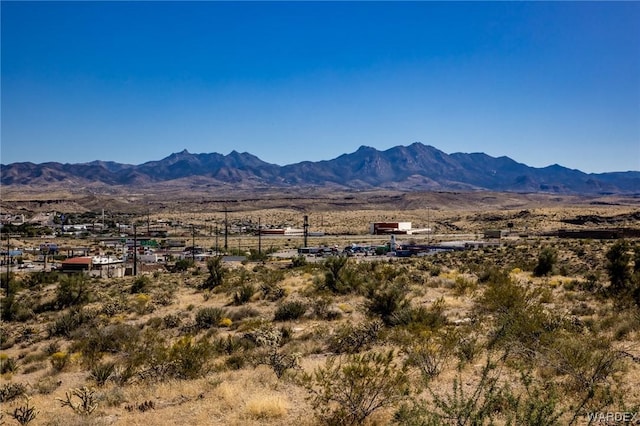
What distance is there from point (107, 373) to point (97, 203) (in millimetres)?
202992

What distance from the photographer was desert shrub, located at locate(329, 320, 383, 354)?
14.0m

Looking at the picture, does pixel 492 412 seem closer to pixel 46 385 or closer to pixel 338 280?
pixel 46 385

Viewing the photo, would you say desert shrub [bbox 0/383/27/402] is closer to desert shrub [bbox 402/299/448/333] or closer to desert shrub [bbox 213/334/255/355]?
desert shrub [bbox 213/334/255/355]

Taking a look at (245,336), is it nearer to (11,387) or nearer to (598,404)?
(11,387)

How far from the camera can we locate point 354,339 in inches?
566

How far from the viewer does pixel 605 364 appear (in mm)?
9453

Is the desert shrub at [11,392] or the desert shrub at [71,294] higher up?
the desert shrub at [11,392]

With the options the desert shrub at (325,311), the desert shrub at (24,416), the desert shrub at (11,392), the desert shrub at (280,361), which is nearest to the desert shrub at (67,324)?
the desert shrub at (11,392)

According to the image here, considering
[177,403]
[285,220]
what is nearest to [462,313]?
[177,403]

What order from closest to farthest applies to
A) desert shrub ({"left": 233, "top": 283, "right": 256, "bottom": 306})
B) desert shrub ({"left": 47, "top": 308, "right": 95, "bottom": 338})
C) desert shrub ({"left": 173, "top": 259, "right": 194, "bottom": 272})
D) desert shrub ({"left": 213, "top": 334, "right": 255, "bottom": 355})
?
desert shrub ({"left": 213, "top": 334, "right": 255, "bottom": 355}) < desert shrub ({"left": 47, "top": 308, "right": 95, "bottom": 338}) < desert shrub ({"left": 233, "top": 283, "right": 256, "bottom": 306}) < desert shrub ({"left": 173, "top": 259, "right": 194, "bottom": 272})

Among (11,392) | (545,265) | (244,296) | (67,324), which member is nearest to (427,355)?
(11,392)

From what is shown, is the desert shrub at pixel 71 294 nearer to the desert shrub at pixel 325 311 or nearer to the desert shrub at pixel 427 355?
the desert shrub at pixel 325 311

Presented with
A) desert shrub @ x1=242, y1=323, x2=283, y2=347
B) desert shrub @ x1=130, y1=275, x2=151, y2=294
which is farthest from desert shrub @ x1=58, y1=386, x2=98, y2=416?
desert shrub @ x1=130, y1=275, x2=151, y2=294

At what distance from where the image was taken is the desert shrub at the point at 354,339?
14005 mm
